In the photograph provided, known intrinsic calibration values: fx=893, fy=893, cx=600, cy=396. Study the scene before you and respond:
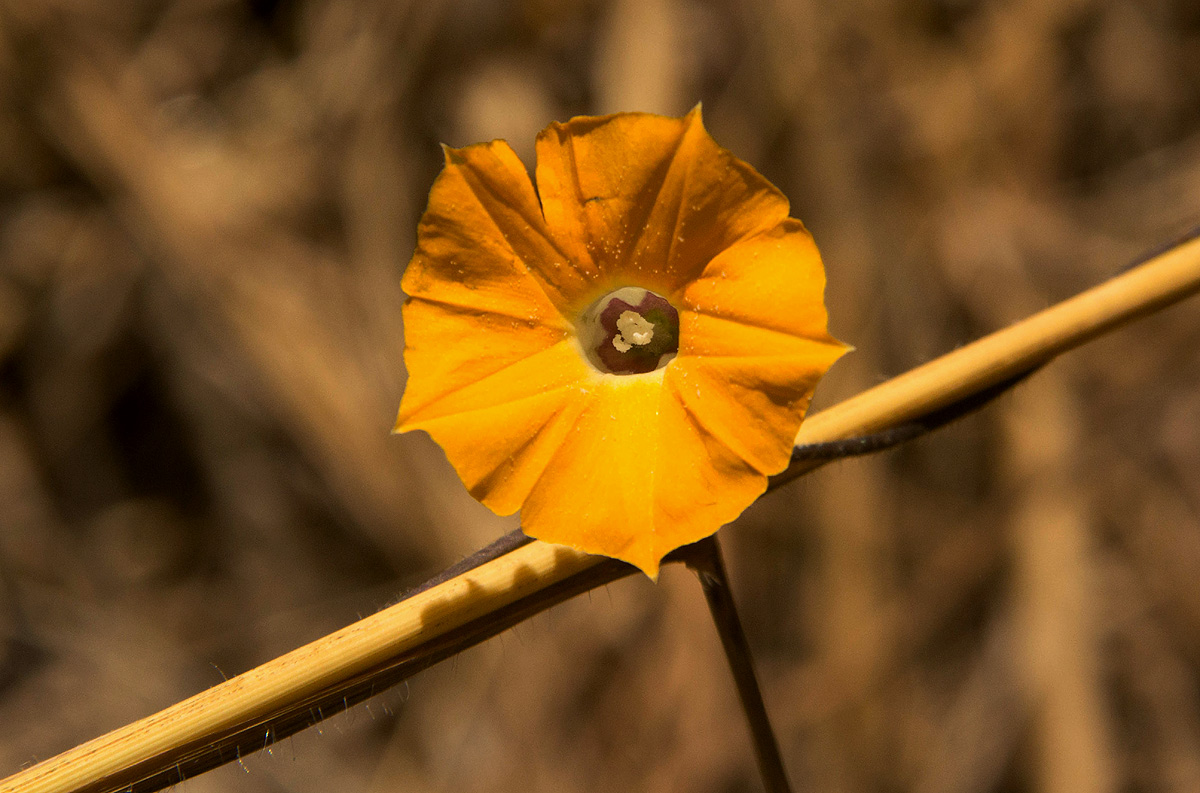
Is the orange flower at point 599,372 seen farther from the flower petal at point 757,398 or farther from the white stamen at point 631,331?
the white stamen at point 631,331

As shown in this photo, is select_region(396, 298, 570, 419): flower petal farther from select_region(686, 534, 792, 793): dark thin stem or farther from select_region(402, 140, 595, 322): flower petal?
select_region(686, 534, 792, 793): dark thin stem

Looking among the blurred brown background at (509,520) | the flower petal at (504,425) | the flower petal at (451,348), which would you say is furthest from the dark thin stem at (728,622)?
the blurred brown background at (509,520)

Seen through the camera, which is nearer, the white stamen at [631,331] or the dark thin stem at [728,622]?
the dark thin stem at [728,622]

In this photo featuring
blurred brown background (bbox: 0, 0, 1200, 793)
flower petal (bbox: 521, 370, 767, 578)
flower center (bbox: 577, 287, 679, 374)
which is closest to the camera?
flower petal (bbox: 521, 370, 767, 578)

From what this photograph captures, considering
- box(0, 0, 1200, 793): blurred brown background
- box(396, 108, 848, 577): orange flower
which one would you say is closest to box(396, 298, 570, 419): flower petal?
box(396, 108, 848, 577): orange flower

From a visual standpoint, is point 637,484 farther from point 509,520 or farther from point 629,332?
point 509,520

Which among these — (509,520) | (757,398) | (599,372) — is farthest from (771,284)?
(509,520)

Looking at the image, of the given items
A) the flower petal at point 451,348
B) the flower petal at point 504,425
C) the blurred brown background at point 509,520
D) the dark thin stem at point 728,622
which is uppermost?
the blurred brown background at point 509,520

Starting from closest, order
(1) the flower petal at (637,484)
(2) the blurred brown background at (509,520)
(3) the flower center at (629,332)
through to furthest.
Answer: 1. (1) the flower petal at (637,484)
2. (3) the flower center at (629,332)
3. (2) the blurred brown background at (509,520)
